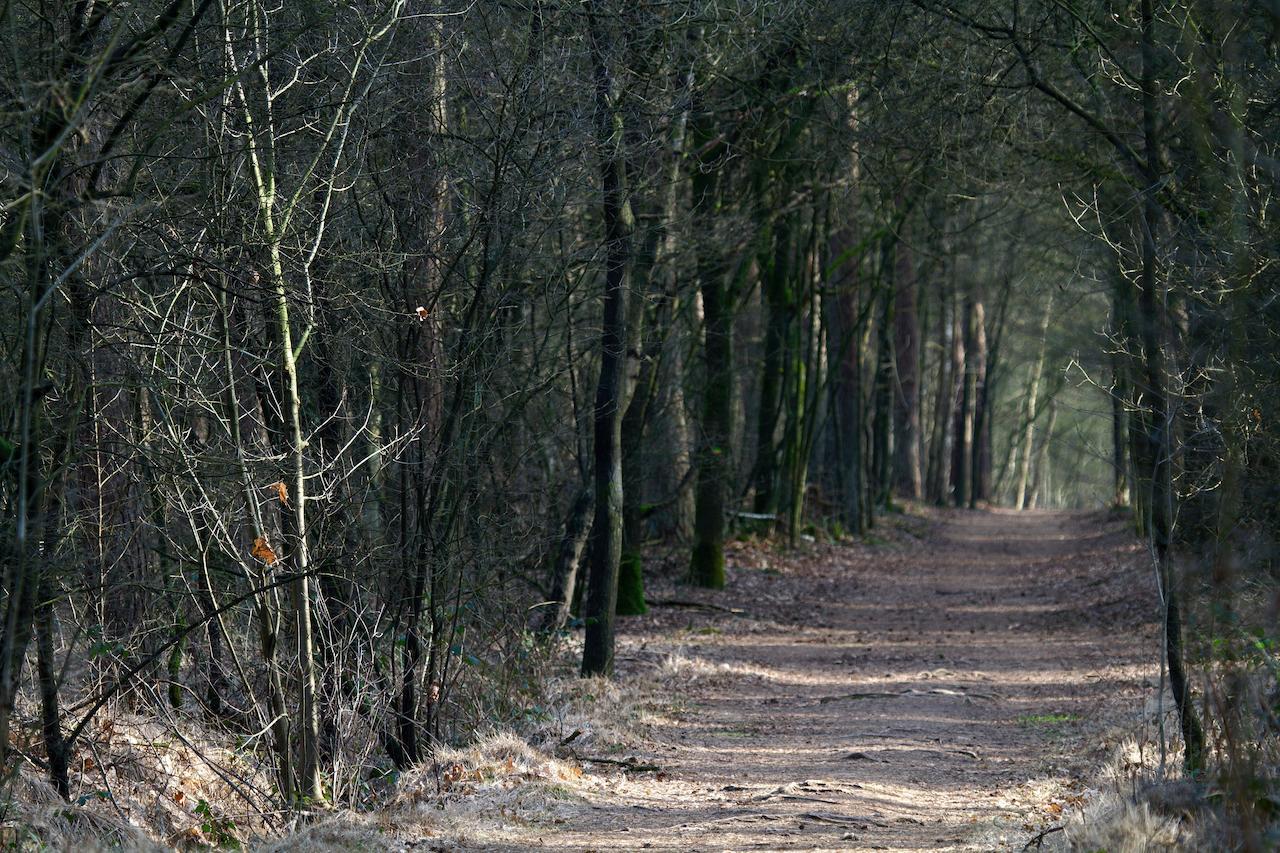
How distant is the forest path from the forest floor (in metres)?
0.03

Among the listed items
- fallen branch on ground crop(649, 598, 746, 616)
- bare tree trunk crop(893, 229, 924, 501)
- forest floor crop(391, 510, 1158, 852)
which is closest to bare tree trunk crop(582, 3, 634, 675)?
forest floor crop(391, 510, 1158, 852)

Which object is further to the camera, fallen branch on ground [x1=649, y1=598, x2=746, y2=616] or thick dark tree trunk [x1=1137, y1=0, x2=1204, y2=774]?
fallen branch on ground [x1=649, y1=598, x2=746, y2=616]

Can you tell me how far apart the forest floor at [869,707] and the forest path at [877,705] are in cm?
3

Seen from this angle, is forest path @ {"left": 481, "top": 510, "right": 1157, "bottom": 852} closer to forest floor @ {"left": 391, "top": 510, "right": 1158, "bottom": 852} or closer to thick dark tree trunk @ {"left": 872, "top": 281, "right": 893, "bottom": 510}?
forest floor @ {"left": 391, "top": 510, "right": 1158, "bottom": 852}

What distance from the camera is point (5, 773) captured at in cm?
507

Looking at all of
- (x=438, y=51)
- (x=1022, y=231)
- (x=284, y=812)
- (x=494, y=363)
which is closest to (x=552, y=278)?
(x=494, y=363)

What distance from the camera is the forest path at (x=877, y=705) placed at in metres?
6.89

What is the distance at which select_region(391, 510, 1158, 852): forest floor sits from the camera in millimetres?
6871

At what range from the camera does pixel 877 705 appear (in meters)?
10.7

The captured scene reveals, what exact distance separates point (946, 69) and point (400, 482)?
5877 millimetres

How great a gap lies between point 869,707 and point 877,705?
0.10m

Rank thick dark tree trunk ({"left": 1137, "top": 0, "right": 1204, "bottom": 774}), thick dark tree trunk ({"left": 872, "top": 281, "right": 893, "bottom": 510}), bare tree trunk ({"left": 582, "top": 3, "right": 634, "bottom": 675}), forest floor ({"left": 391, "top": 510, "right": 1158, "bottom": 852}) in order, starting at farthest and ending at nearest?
thick dark tree trunk ({"left": 872, "top": 281, "right": 893, "bottom": 510}) → bare tree trunk ({"left": 582, "top": 3, "right": 634, "bottom": 675}) → forest floor ({"left": 391, "top": 510, "right": 1158, "bottom": 852}) → thick dark tree trunk ({"left": 1137, "top": 0, "right": 1204, "bottom": 774})

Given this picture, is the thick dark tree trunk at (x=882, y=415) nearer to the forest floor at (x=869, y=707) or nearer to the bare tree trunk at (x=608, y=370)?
the forest floor at (x=869, y=707)

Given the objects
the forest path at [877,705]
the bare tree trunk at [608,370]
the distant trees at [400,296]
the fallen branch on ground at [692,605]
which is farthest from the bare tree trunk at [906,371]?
the bare tree trunk at [608,370]
